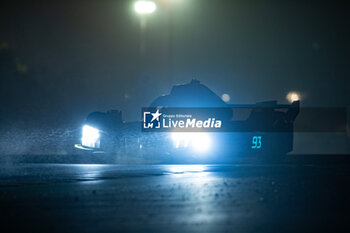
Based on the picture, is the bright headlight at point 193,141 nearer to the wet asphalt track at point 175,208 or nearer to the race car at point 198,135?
the race car at point 198,135

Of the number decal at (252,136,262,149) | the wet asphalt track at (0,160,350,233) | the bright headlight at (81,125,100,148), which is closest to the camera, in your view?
the wet asphalt track at (0,160,350,233)

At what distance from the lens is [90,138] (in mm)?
34875

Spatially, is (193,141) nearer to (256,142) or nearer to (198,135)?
(198,135)

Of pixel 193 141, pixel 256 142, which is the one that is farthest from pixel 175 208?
pixel 256 142

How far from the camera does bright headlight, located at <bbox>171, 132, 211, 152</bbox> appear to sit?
32.6m

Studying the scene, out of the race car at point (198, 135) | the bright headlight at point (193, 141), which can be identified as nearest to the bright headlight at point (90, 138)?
the race car at point (198, 135)

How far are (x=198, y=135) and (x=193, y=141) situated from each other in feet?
4.08

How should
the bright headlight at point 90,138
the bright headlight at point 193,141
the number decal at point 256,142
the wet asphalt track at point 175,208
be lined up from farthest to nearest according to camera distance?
the bright headlight at point 90,138, the number decal at point 256,142, the bright headlight at point 193,141, the wet asphalt track at point 175,208

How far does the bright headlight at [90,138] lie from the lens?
114 feet

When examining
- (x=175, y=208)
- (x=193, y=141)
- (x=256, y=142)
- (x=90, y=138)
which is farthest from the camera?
(x=90, y=138)

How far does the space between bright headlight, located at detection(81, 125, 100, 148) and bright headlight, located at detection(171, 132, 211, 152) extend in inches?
226

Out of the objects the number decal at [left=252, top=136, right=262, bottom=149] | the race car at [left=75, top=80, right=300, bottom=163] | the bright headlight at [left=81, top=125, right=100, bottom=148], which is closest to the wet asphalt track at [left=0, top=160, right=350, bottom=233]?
the race car at [left=75, top=80, right=300, bottom=163]

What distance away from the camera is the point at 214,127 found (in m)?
35.9

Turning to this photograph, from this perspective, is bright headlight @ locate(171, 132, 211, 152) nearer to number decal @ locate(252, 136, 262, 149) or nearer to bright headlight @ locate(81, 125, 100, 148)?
number decal @ locate(252, 136, 262, 149)
